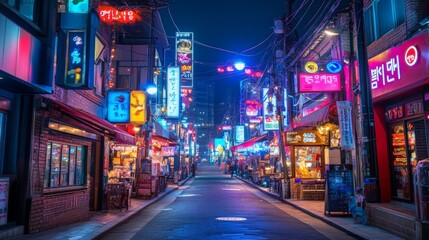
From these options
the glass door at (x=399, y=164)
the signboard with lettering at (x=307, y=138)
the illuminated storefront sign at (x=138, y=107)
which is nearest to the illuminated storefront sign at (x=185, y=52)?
the illuminated storefront sign at (x=138, y=107)

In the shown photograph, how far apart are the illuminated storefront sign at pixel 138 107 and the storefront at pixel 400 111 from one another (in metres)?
11.1

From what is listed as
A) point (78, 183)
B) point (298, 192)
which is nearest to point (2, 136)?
point (78, 183)

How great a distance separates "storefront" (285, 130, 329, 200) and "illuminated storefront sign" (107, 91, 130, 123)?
8678 millimetres

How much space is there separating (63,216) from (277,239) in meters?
6.53

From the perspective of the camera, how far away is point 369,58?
46.8 ft

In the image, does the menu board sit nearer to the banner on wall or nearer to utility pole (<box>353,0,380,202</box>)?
the banner on wall

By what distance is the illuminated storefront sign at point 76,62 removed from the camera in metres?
11.8

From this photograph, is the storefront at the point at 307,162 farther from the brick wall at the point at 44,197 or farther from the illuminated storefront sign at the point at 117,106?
the brick wall at the point at 44,197

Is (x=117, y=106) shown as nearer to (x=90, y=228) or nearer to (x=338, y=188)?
(x=90, y=228)

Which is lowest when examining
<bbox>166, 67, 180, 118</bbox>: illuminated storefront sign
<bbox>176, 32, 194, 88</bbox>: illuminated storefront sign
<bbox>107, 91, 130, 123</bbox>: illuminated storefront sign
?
<bbox>107, 91, 130, 123</bbox>: illuminated storefront sign

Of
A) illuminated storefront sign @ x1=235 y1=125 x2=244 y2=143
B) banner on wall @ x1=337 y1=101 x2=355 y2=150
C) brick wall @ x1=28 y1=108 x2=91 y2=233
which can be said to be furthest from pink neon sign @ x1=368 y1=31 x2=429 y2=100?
illuminated storefront sign @ x1=235 y1=125 x2=244 y2=143

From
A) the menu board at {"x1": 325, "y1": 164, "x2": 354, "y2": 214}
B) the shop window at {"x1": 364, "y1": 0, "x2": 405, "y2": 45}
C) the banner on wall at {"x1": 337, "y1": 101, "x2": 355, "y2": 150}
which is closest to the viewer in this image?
the shop window at {"x1": 364, "y1": 0, "x2": 405, "y2": 45}

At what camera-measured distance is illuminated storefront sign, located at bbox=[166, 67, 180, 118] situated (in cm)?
3322

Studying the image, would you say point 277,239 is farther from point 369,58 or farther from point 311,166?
point 311,166
